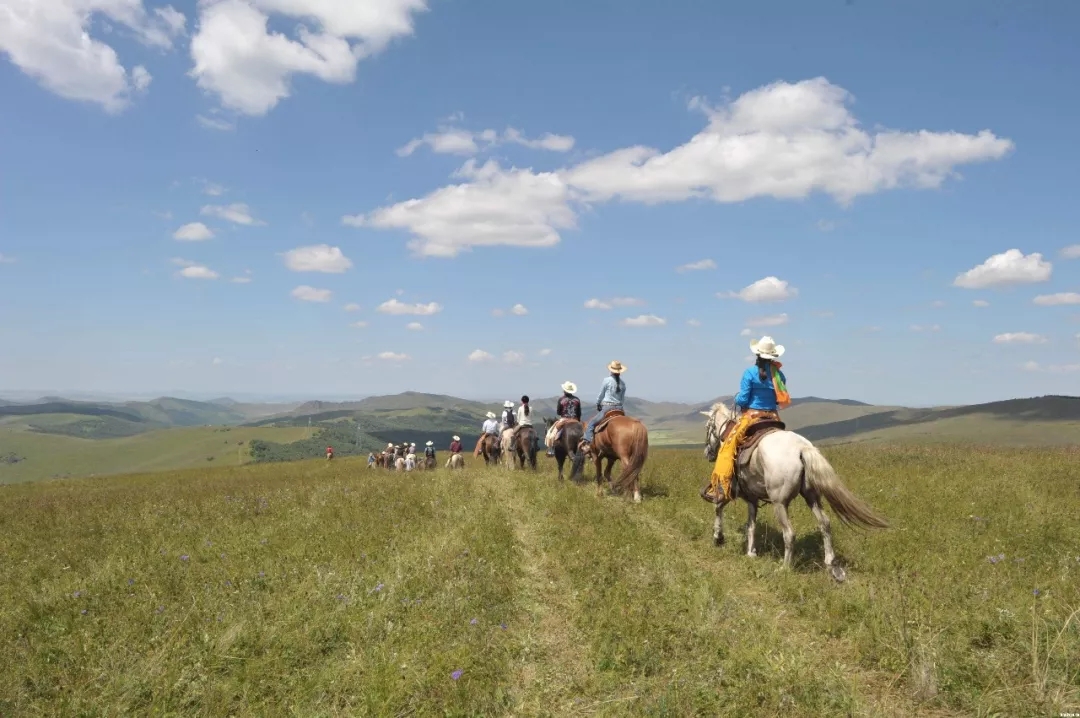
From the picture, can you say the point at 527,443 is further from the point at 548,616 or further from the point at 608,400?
the point at 548,616

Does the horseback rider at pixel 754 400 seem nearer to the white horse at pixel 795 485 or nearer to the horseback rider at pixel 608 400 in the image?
the white horse at pixel 795 485

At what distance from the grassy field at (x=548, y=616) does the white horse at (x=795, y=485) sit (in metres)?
0.62

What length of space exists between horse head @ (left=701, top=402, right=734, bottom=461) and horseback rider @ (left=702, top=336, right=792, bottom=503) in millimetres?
1093

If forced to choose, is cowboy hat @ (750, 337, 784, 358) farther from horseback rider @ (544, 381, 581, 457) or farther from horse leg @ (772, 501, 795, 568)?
horseback rider @ (544, 381, 581, 457)

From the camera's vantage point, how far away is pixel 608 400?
1741cm

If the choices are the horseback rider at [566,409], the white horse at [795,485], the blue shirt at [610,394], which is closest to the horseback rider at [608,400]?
the blue shirt at [610,394]

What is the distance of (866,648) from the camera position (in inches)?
253

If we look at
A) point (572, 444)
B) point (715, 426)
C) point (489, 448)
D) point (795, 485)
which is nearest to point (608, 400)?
point (572, 444)

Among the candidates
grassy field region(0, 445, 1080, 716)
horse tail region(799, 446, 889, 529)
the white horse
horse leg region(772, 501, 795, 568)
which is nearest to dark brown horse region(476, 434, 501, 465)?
grassy field region(0, 445, 1080, 716)

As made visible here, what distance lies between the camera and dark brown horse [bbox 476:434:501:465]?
27438 millimetres

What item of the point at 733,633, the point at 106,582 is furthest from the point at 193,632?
the point at 733,633

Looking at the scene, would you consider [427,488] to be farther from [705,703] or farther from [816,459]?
[705,703]

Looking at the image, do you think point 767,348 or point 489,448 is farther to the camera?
point 489,448

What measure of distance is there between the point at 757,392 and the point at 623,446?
5.12m
